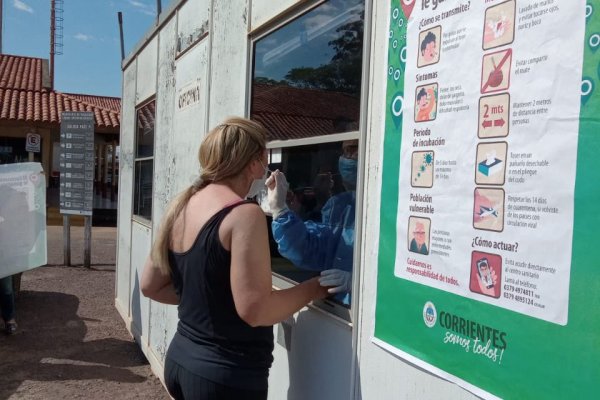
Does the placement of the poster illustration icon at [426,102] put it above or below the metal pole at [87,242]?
above

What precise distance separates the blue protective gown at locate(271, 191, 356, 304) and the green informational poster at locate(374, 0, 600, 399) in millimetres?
394

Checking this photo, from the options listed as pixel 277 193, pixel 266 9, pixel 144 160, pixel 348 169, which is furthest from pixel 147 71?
pixel 348 169

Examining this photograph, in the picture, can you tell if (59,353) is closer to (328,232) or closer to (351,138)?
(328,232)

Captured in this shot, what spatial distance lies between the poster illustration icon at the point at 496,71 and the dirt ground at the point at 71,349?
414 cm

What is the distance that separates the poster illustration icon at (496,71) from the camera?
1471 mm

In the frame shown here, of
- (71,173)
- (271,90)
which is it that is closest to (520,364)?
(271,90)

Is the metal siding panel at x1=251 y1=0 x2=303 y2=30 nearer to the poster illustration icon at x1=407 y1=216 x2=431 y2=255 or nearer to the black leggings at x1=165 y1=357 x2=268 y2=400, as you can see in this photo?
the poster illustration icon at x1=407 y1=216 x2=431 y2=255

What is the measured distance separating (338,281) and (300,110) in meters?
0.93

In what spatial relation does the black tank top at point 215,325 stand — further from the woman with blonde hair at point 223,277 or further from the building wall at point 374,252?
the building wall at point 374,252

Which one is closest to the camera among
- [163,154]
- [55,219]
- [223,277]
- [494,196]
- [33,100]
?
[494,196]

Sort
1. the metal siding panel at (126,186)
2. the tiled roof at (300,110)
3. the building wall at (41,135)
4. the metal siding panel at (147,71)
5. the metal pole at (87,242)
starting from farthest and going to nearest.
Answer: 1. the building wall at (41,135)
2. the metal pole at (87,242)
3. the metal siding panel at (126,186)
4. the metal siding panel at (147,71)
5. the tiled roof at (300,110)

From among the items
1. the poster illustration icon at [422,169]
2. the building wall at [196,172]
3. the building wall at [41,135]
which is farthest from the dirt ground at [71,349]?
the building wall at [41,135]

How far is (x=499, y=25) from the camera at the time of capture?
150 cm

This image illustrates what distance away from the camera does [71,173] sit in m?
10.8
